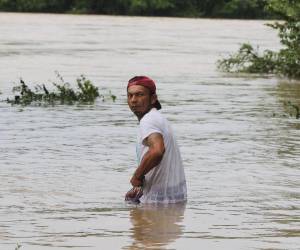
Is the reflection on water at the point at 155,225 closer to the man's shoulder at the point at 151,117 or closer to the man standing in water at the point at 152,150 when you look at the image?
the man standing in water at the point at 152,150

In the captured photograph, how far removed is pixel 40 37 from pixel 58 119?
112 feet

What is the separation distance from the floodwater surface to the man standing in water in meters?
0.20

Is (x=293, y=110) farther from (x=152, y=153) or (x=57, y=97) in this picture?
(x=152, y=153)

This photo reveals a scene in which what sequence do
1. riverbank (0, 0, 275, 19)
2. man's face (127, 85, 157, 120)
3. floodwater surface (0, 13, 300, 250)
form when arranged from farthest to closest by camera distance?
riverbank (0, 0, 275, 19) → man's face (127, 85, 157, 120) → floodwater surface (0, 13, 300, 250)

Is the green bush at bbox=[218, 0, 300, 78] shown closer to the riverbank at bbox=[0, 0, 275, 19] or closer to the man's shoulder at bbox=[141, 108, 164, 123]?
the man's shoulder at bbox=[141, 108, 164, 123]

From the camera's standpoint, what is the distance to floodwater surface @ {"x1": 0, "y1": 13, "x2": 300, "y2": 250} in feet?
29.9

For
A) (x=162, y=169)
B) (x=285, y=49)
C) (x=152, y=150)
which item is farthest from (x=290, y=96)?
(x=152, y=150)

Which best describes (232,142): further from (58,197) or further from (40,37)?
(40,37)

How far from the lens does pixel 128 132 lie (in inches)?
683

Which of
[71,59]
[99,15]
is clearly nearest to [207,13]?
[99,15]

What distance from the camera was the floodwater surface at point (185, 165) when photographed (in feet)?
29.9

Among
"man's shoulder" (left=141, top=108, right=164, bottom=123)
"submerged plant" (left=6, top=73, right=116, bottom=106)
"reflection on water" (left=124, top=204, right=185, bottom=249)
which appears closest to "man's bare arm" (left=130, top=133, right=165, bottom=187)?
"man's shoulder" (left=141, top=108, right=164, bottom=123)

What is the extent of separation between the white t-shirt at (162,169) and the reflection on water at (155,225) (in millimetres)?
86

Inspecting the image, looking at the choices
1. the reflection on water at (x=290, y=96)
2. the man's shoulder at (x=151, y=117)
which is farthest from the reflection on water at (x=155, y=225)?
the reflection on water at (x=290, y=96)
